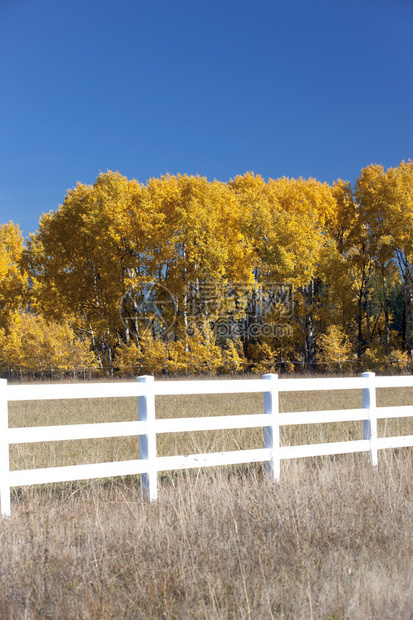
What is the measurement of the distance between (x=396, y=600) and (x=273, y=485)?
2.44m

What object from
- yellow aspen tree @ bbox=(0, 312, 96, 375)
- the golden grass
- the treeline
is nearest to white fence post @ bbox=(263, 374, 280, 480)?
the golden grass

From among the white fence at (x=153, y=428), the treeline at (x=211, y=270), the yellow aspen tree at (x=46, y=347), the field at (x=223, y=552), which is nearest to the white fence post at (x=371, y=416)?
the white fence at (x=153, y=428)

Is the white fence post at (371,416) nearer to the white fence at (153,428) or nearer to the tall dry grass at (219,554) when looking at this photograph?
the white fence at (153,428)

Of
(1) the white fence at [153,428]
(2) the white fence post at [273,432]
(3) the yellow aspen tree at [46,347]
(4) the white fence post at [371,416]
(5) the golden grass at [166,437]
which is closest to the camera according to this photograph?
(1) the white fence at [153,428]

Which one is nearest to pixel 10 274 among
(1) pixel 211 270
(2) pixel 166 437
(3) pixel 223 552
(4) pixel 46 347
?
(4) pixel 46 347

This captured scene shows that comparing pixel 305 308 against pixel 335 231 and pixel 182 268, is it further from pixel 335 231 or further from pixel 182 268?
pixel 182 268

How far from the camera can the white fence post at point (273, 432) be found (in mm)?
6500

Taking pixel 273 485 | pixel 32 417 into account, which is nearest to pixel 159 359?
pixel 32 417

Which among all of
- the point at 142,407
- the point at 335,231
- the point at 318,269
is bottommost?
the point at 142,407

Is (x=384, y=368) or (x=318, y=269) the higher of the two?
(x=318, y=269)

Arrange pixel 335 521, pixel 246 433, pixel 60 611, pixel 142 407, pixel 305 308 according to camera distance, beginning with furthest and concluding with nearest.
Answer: pixel 305 308 → pixel 246 433 → pixel 142 407 → pixel 335 521 → pixel 60 611

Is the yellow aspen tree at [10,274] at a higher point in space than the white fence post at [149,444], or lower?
higher

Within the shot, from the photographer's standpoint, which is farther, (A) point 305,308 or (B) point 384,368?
(A) point 305,308

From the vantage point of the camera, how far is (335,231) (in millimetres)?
38406
